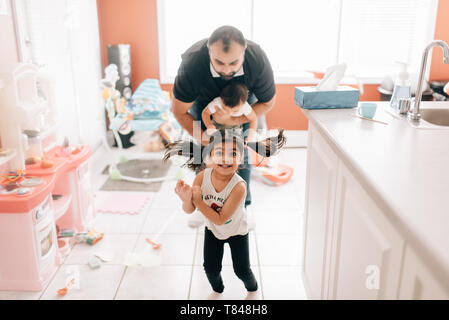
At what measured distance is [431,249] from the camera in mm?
735

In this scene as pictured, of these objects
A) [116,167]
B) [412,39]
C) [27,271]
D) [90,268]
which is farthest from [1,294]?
[412,39]

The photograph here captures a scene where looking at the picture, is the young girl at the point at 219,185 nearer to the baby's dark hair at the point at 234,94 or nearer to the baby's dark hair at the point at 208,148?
the baby's dark hair at the point at 208,148

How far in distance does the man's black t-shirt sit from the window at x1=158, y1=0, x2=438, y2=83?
2.70 meters

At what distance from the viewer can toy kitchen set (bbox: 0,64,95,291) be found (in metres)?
Answer: 2.01

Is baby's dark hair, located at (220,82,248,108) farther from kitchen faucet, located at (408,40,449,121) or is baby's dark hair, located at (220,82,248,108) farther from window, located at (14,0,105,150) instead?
window, located at (14,0,105,150)

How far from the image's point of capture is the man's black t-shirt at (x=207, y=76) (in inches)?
69.9

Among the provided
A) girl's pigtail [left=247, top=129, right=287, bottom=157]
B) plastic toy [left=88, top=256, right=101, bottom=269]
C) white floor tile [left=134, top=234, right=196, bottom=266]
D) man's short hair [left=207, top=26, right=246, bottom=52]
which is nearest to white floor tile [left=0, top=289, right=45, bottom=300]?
plastic toy [left=88, top=256, right=101, bottom=269]

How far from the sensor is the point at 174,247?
2531mm

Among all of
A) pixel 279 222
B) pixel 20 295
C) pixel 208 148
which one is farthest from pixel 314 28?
pixel 20 295

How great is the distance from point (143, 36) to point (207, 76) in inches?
112

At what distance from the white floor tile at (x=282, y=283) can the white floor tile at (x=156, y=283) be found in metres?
0.41

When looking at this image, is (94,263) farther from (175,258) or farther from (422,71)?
(422,71)

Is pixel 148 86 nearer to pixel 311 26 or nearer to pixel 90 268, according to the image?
pixel 311 26

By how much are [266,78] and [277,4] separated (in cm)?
276
